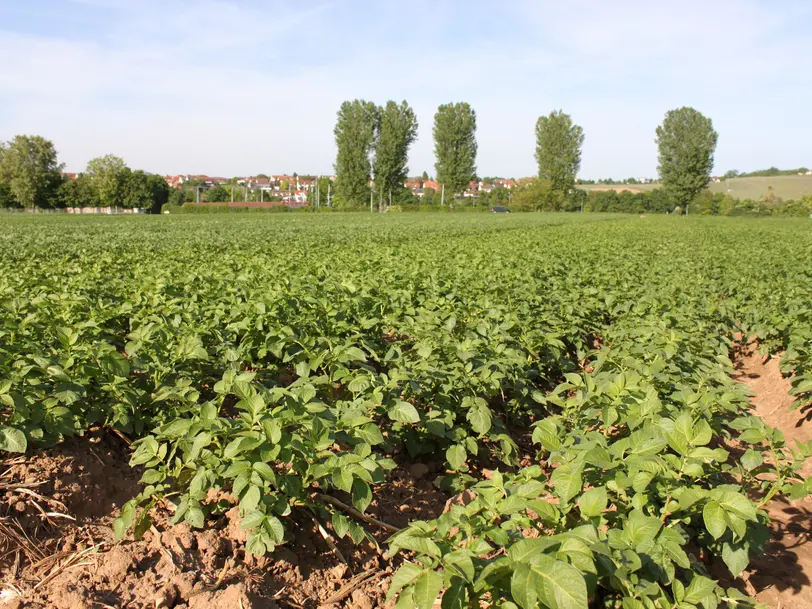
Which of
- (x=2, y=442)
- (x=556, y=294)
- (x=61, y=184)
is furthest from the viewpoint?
(x=61, y=184)

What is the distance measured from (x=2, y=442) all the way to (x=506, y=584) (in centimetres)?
204

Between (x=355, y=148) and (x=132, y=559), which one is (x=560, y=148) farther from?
(x=132, y=559)

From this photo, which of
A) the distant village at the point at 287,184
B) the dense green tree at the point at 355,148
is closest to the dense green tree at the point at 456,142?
the dense green tree at the point at 355,148

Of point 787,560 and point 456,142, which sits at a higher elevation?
point 456,142

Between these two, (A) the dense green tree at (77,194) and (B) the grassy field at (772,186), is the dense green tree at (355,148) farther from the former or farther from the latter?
(B) the grassy field at (772,186)

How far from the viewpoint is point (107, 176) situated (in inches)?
2896

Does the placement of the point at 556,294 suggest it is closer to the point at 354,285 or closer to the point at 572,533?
the point at 354,285

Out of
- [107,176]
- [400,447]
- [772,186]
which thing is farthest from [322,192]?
[400,447]

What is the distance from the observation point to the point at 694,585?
1762 mm

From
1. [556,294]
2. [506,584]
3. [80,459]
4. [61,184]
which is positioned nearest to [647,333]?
[556,294]

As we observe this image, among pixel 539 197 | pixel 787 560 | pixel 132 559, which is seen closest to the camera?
pixel 132 559

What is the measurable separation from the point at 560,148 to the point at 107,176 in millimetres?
60038

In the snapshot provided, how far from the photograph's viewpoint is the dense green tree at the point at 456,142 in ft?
254

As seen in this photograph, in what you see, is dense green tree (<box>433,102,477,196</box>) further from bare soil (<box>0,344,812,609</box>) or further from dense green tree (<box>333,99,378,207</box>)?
bare soil (<box>0,344,812,609</box>)
